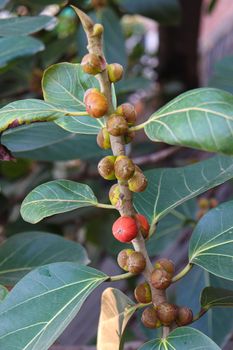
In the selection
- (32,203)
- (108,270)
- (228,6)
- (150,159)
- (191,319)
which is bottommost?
(228,6)

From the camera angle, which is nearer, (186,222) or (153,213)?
(153,213)

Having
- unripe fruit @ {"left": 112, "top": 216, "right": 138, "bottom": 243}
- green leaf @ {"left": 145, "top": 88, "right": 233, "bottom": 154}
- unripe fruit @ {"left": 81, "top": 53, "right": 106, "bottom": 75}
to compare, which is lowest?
unripe fruit @ {"left": 112, "top": 216, "right": 138, "bottom": 243}

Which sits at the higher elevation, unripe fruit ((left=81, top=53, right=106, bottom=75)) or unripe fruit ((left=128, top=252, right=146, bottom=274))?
unripe fruit ((left=81, top=53, right=106, bottom=75))

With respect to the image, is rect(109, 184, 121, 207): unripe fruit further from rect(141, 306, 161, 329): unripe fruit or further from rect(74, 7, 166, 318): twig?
rect(141, 306, 161, 329): unripe fruit

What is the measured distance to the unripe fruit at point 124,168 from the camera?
51 cm

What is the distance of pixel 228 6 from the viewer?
5340mm

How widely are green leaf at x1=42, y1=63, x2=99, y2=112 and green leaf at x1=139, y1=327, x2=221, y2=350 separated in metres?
0.25

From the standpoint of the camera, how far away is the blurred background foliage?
81 centimetres

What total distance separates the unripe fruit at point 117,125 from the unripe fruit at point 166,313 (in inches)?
7.2

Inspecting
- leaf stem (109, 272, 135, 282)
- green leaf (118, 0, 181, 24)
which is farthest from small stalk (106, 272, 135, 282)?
green leaf (118, 0, 181, 24)

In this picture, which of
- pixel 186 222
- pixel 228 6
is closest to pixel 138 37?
pixel 186 222

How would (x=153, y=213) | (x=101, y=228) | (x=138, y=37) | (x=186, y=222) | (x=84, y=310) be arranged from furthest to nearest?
(x=138, y=37) → (x=84, y=310) → (x=101, y=228) → (x=186, y=222) → (x=153, y=213)

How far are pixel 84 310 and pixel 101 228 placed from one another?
299 millimetres

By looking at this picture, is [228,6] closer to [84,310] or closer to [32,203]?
[84,310]
